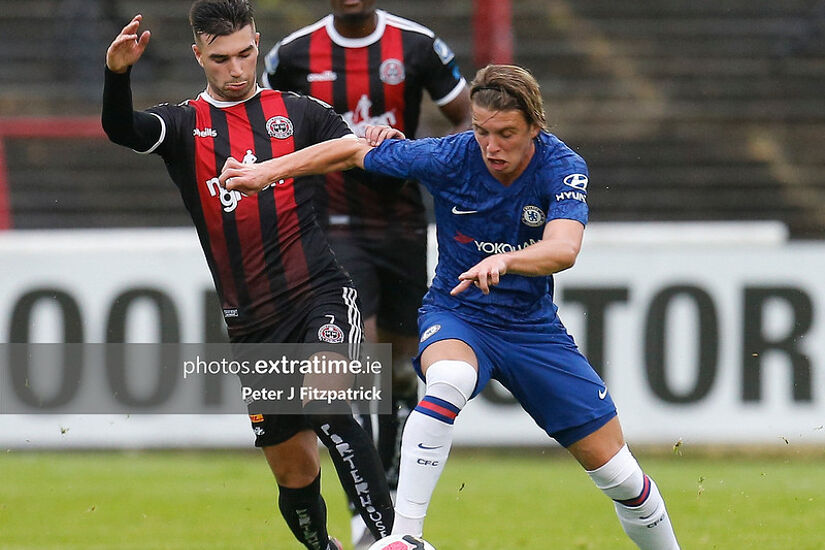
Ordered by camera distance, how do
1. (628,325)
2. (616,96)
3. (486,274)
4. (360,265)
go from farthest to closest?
(616,96), (628,325), (360,265), (486,274)

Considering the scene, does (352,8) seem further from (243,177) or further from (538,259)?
(538,259)

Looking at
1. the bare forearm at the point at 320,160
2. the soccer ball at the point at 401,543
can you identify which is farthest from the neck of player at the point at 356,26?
the soccer ball at the point at 401,543

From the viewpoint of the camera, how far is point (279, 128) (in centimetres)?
493

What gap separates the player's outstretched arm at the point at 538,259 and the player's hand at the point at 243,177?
2.44 ft

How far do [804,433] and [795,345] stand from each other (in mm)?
543

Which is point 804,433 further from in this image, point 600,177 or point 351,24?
point 351,24

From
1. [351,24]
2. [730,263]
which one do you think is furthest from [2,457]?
[730,263]

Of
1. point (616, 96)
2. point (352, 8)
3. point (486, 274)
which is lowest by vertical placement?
point (486, 274)

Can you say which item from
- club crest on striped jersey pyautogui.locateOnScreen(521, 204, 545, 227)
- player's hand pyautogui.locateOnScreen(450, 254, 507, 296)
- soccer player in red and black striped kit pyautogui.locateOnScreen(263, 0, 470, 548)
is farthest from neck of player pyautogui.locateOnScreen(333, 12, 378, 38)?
player's hand pyautogui.locateOnScreen(450, 254, 507, 296)

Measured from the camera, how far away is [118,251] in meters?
8.70

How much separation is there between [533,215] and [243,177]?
982 millimetres

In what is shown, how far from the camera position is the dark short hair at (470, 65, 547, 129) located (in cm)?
433

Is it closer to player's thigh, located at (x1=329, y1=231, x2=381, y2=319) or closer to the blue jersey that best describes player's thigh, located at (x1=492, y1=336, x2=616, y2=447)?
the blue jersey

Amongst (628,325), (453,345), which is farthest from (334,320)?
(628,325)
